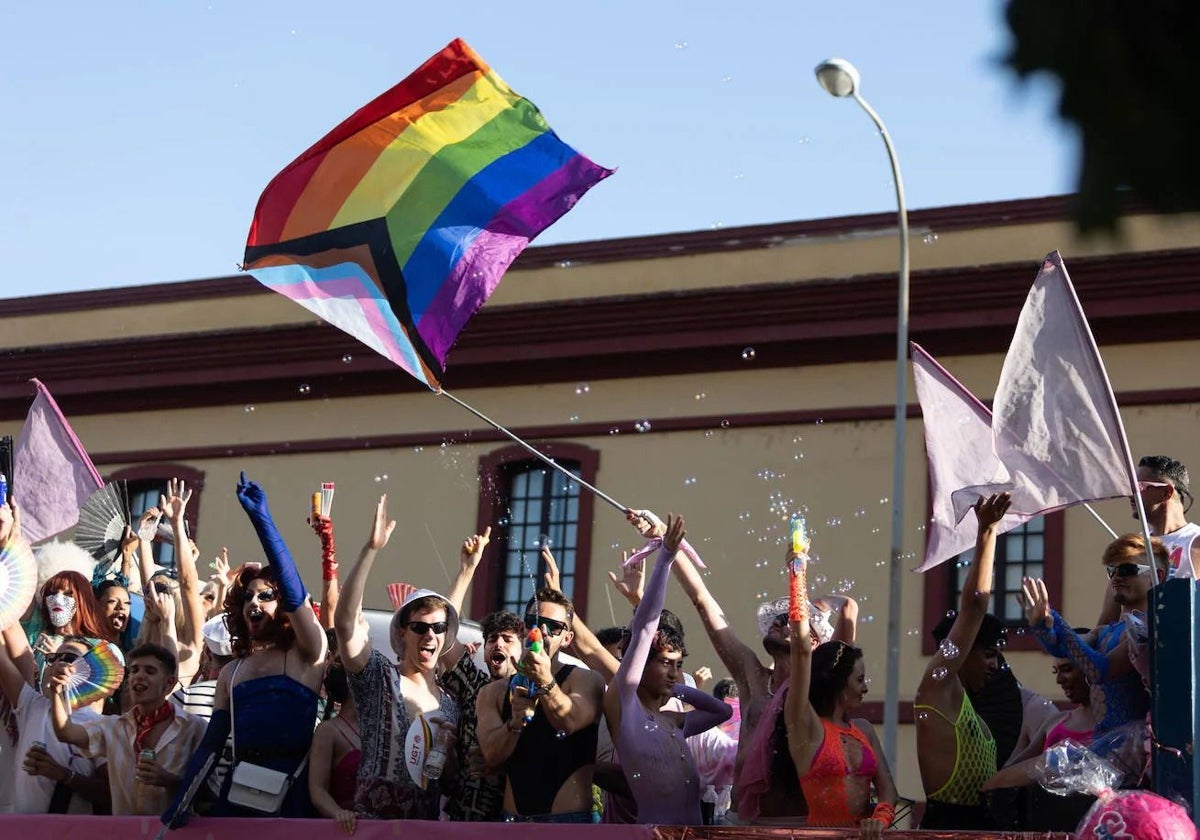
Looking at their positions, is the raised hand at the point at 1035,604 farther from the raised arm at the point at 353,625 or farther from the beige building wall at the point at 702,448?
the beige building wall at the point at 702,448

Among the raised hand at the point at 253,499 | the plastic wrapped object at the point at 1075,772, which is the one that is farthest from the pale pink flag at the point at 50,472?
the plastic wrapped object at the point at 1075,772

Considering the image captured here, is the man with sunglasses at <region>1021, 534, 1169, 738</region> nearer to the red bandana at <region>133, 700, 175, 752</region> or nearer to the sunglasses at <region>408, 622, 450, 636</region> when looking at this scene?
the sunglasses at <region>408, 622, 450, 636</region>

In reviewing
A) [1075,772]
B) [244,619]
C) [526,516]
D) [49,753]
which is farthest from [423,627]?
[526,516]

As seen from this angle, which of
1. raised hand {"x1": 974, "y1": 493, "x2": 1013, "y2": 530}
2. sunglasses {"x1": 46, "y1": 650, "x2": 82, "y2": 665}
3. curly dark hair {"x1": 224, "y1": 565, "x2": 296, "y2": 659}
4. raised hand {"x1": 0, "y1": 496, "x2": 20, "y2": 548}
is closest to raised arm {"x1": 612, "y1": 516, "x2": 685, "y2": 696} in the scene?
raised hand {"x1": 974, "y1": 493, "x2": 1013, "y2": 530}

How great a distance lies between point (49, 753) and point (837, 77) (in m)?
11.6

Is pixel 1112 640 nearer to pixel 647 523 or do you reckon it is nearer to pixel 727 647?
pixel 727 647

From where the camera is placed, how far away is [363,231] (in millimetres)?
8766

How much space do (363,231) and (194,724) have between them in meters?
2.52

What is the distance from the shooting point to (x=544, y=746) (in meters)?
6.70

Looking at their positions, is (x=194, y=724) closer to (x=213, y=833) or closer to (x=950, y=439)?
(x=213, y=833)

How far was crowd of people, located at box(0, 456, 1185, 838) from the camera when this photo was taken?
21.3 feet

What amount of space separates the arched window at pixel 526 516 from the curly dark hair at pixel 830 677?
586 inches

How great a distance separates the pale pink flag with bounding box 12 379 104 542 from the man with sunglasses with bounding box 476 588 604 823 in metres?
5.01

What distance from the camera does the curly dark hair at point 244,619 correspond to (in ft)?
23.4
